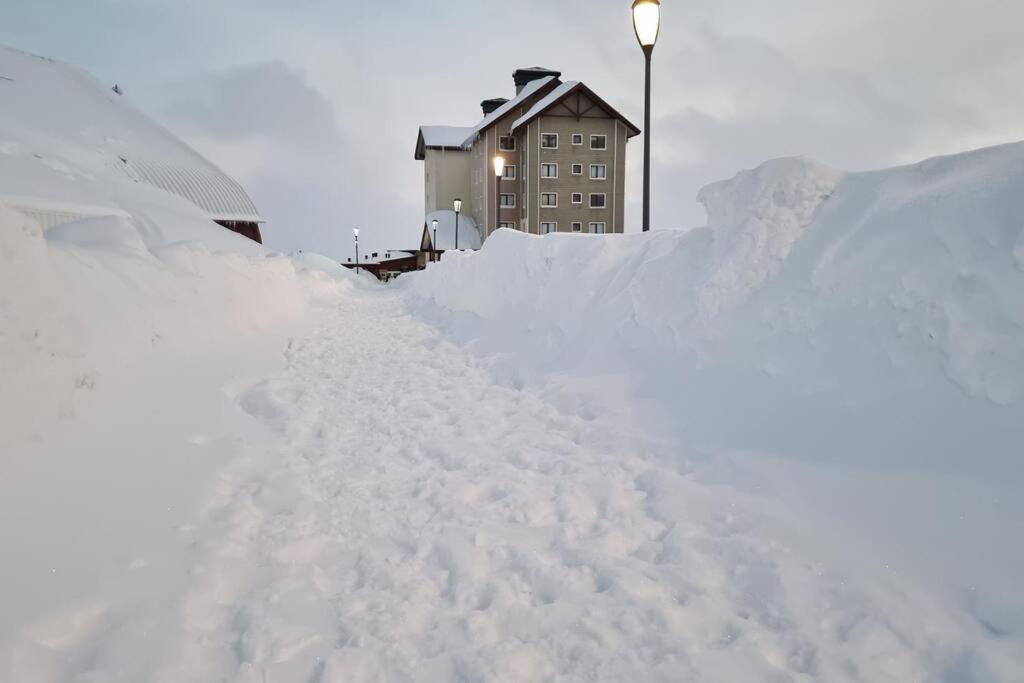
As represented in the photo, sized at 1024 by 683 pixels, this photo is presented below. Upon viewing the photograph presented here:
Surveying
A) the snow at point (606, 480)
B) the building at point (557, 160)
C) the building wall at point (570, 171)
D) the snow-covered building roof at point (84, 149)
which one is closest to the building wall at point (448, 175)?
the building at point (557, 160)

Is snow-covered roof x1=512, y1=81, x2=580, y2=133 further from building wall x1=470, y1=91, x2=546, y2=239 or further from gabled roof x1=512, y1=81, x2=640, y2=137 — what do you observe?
building wall x1=470, y1=91, x2=546, y2=239

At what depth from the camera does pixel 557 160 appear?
37.1 m

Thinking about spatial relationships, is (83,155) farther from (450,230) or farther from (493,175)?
(450,230)

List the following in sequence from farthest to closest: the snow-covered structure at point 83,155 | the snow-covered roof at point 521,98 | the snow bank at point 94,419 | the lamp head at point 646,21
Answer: the snow-covered roof at point 521,98 → the snow-covered structure at point 83,155 → the lamp head at point 646,21 → the snow bank at point 94,419

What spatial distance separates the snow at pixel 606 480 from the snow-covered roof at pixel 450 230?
3712 centimetres

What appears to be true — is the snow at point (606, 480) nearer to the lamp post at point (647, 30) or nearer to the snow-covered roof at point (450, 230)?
the lamp post at point (647, 30)

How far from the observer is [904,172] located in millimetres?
4395

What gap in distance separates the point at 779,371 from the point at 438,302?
37.8 feet

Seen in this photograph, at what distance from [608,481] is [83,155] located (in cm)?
2854

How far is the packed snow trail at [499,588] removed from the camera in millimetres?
2189

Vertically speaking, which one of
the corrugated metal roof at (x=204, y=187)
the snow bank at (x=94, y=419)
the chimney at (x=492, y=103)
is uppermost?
the chimney at (x=492, y=103)

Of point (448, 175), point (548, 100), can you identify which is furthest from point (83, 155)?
point (448, 175)

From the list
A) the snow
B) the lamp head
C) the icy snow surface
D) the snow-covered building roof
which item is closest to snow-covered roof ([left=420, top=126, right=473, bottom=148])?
the snow-covered building roof

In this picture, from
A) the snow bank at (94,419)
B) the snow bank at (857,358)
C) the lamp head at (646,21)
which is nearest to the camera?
the snow bank at (94,419)
